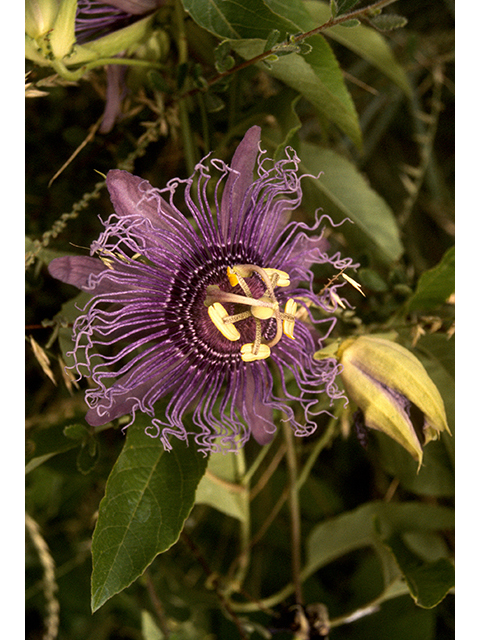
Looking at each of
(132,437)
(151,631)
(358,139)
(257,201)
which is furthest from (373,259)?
(151,631)

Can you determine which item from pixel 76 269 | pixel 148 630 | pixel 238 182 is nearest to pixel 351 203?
pixel 238 182

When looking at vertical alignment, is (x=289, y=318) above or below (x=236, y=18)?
below

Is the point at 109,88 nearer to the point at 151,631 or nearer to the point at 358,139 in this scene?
the point at 358,139

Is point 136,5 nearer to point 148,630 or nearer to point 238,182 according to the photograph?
point 238,182

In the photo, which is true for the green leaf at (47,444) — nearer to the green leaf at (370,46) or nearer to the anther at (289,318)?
the anther at (289,318)

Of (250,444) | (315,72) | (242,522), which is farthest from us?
(250,444)

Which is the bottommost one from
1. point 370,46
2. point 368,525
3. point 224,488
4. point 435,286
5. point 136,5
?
point 368,525

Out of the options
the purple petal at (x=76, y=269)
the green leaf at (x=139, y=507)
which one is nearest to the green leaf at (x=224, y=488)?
the green leaf at (x=139, y=507)
